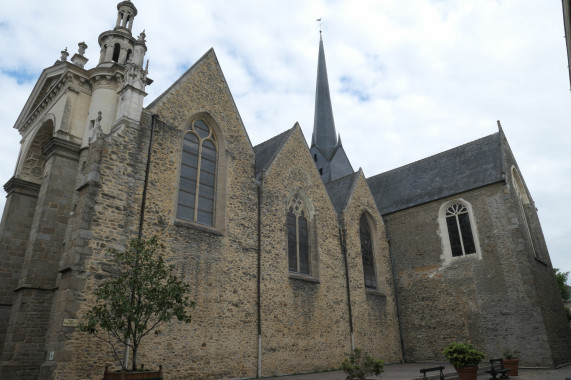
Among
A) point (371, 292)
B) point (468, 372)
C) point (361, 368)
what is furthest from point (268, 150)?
point (468, 372)

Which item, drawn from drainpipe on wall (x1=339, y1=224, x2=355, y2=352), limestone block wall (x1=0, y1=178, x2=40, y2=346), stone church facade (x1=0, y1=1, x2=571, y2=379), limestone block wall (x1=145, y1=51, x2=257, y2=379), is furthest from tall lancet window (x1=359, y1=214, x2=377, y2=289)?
limestone block wall (x1=0, y1=178, x2=40, y2=346)

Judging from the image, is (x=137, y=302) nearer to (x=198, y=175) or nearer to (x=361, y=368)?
(x=361, y=368)

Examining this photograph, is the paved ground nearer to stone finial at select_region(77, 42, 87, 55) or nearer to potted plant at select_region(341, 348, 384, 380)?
potted plant at select_region(341, 348, 384, 380)

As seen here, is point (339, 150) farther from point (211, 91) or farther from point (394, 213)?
point (211, 91)

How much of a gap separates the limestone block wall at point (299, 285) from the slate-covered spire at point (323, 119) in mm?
12970

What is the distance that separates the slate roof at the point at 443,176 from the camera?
63.6 feet

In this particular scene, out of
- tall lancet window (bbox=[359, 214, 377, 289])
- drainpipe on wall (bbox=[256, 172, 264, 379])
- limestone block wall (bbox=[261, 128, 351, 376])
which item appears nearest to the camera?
drainpipe on wall (bbox=[256, 172, 264, 379])

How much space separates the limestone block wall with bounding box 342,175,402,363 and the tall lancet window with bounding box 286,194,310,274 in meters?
2.41

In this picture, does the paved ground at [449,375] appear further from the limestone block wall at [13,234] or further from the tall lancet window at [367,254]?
the limestone block wall at [13,234]

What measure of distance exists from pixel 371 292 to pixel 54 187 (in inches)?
518

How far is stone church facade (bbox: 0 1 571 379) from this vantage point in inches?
416

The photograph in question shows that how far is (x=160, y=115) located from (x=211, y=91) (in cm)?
261

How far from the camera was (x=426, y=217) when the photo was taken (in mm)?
20234

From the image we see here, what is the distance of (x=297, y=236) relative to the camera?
52.5ft
